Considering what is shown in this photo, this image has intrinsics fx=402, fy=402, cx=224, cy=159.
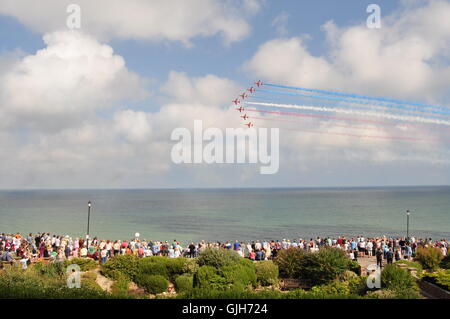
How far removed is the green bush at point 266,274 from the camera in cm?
2111

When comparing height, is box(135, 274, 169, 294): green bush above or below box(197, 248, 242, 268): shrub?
below

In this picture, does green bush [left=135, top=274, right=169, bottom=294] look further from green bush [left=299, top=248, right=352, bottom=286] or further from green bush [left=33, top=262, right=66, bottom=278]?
green bush [left=299, top=248, right=352, bottom=286]

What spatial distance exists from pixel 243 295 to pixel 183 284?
8103mm

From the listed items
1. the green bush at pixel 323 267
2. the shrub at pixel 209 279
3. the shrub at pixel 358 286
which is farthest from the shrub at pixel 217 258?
the shrub at pixel 358 286

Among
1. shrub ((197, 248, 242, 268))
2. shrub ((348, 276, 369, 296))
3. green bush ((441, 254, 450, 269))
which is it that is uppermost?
shrub ((197, 248, 242, 268))

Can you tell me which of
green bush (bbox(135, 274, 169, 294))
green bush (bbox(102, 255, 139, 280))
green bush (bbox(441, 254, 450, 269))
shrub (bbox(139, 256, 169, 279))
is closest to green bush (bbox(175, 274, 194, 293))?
green bush (bbox(135, 274, 169, 294))

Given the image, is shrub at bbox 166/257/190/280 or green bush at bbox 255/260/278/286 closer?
green bush at bbox 255/260/278/286

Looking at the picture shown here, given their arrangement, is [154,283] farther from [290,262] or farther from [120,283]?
[290,262]

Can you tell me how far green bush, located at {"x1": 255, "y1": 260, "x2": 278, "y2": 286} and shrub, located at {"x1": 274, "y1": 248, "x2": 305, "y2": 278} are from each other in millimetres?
811

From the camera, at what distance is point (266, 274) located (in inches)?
833

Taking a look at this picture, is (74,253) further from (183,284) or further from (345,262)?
(345,262)

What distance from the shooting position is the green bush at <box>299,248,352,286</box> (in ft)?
68.4
